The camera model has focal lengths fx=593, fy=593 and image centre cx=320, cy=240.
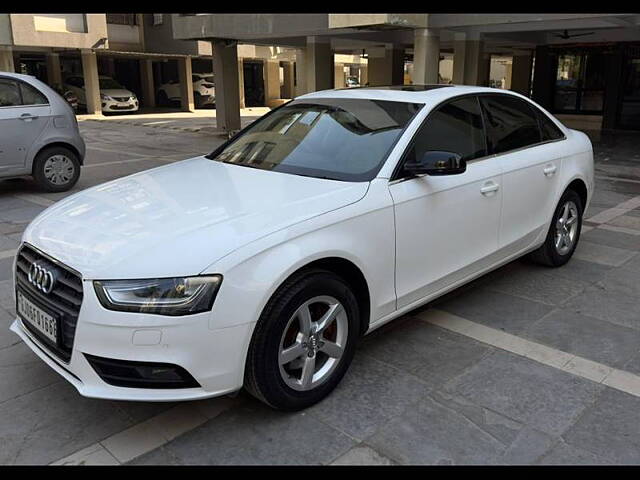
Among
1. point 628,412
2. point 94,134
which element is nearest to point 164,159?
point 94,134

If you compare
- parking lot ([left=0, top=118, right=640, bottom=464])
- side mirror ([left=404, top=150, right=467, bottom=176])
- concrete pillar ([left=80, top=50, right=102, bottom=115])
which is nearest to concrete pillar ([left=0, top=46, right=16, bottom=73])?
concrete pillar ([left=80, top=50, right=102, bottom=115])

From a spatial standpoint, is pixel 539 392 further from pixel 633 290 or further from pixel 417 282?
pixel 633 290

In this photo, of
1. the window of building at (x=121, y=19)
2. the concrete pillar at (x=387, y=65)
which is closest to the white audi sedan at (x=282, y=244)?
Answer: the concrete pillar at (x=387, y=65)

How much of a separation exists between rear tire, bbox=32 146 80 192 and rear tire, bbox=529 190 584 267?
6.50 metres

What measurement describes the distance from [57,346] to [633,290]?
13.8 ft

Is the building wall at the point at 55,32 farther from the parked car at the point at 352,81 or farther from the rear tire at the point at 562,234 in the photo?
the rear tire at the point at 562,234

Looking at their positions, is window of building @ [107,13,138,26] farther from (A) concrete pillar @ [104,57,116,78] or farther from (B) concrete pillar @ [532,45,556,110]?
(B) concrete pillar @ [532,45,556,110]

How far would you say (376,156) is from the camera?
3.51m

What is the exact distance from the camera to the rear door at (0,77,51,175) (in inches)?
304

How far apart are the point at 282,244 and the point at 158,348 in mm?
719

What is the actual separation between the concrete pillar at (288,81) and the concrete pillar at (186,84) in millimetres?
7135

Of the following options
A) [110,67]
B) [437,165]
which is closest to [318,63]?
[437,165]

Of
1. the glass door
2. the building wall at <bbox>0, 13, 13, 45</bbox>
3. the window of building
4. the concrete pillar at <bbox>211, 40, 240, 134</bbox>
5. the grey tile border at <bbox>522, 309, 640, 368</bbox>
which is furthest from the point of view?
the window of building
